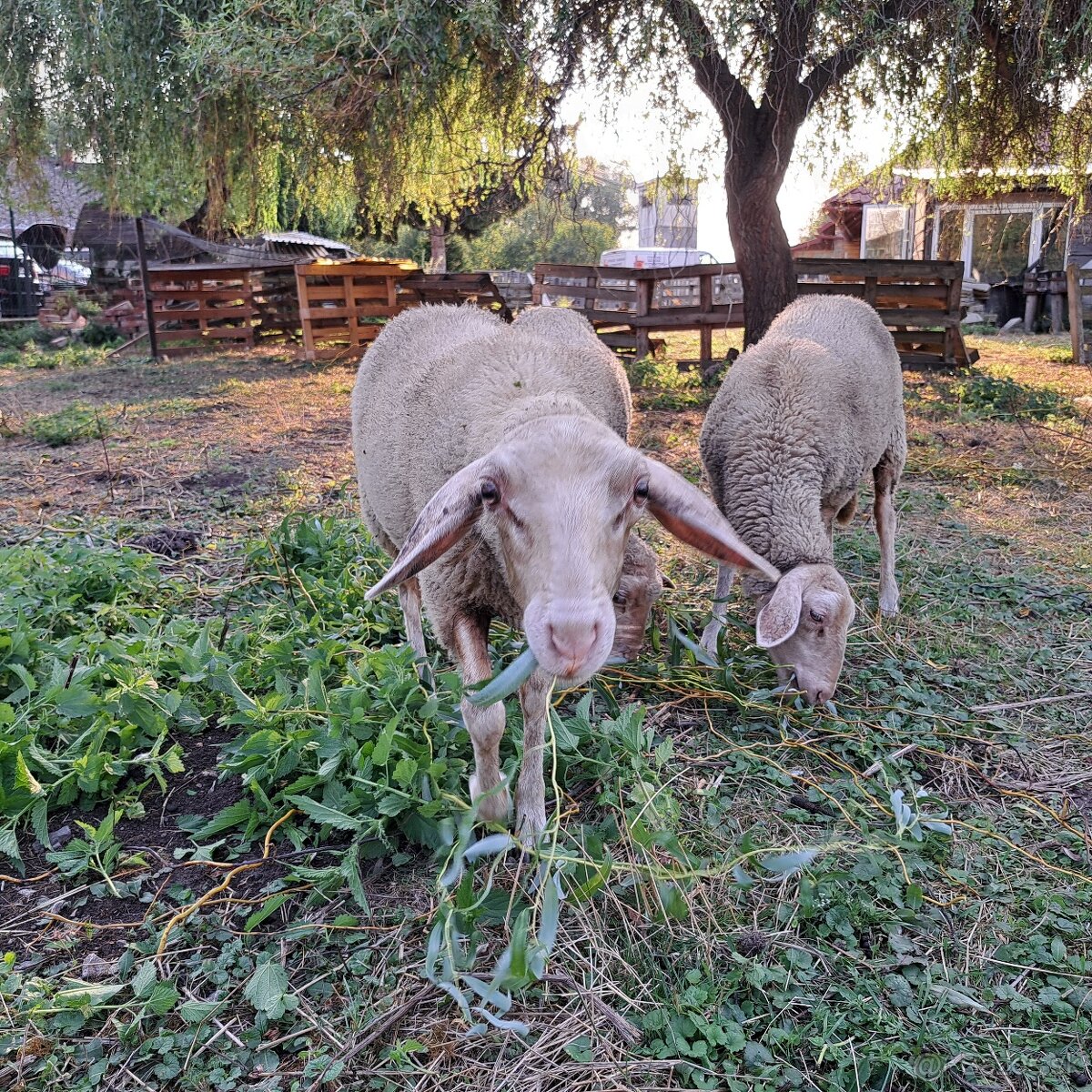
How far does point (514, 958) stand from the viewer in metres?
1.86

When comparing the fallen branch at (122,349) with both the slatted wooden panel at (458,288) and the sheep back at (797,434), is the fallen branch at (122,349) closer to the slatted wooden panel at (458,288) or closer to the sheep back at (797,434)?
the slatted wooden panel at (458,288)

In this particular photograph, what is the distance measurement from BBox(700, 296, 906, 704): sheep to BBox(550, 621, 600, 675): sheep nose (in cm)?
171

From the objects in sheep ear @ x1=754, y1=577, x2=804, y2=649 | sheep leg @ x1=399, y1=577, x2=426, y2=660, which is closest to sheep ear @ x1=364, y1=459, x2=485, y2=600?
sheep leg @ x1=399, y1=577, x2=426, y2=660

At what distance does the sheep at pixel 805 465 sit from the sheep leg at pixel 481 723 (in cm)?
128

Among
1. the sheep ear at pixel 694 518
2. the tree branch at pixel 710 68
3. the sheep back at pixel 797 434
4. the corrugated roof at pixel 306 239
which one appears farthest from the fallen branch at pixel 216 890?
the corrugated roof at pixel 306 239

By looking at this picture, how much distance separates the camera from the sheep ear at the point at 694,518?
2293mm

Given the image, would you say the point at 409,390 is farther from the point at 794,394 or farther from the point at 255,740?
the point at 794,394

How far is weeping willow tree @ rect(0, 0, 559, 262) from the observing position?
7.00m

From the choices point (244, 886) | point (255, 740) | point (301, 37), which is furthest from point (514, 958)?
point (301, 37)

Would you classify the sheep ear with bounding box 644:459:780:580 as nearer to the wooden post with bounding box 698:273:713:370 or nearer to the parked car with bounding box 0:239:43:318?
the wooden post with bounding box 698:273:713:370

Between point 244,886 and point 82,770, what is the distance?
2.16 feet

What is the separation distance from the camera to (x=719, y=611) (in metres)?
4.31

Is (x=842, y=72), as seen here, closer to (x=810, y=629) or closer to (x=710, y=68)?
(x=710, y=68)

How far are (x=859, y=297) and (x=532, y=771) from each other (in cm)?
1111
